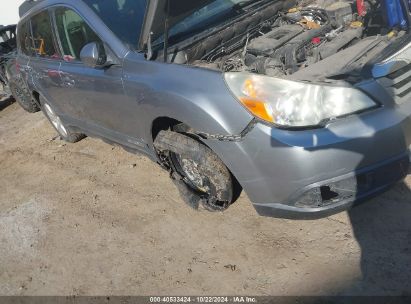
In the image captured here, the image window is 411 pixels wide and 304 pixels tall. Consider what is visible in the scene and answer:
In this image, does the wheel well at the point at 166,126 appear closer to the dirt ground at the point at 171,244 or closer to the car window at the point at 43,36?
the dirt ground at the point at 171,244

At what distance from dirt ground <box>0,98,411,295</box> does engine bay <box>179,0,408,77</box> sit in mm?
1115

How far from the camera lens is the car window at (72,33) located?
140 inches

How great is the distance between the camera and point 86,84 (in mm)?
3762

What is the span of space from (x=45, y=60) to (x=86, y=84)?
3.43 feet

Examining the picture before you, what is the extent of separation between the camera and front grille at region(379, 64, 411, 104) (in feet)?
8.32

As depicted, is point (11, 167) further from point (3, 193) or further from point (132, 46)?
point (132, 46)

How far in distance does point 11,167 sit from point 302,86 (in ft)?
13.9

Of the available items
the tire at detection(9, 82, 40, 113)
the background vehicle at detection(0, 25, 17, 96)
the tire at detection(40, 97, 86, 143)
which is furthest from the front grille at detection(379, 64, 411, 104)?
the background vehicle at detection(0, 25, 17, 96)

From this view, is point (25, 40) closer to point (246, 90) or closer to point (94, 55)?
point (94, 55)

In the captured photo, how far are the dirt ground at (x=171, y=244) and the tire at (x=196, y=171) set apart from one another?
16 centimetres

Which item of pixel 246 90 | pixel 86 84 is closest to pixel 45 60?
pixel 86 84

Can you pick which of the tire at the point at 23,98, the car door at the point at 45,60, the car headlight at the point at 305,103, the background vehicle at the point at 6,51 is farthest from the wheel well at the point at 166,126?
the background vehicle at the point at 6,51

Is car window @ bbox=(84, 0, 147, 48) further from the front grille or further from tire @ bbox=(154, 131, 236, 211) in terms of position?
the front grille

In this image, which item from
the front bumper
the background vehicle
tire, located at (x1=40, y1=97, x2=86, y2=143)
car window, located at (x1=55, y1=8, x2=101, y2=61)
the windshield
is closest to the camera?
the front bumper
